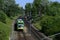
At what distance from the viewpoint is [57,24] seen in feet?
143

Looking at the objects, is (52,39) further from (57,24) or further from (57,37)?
(57,24)

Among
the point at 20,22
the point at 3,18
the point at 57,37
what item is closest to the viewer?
the point at 57,37

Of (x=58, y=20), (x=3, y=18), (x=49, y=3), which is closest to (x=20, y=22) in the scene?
(x=3, y=18)

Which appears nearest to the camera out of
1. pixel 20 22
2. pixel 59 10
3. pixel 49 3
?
pixel 20 22

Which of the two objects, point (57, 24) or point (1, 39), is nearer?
point (1, 39)

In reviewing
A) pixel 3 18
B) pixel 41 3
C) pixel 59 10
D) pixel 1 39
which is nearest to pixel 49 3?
pixel 41 3

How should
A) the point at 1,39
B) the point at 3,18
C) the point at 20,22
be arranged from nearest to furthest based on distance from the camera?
the point at 1,39 < the point at 20,22 < the point at 3,18

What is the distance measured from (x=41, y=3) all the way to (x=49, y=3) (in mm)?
3300

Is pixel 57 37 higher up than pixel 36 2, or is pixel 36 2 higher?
pixel 36 2

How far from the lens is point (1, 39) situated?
33438 millimetres

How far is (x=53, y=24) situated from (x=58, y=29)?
4111 mm

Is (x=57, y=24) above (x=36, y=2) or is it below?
below

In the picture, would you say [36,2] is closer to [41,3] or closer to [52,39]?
[41,3]

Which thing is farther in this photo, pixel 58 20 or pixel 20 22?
pixel 20 22
